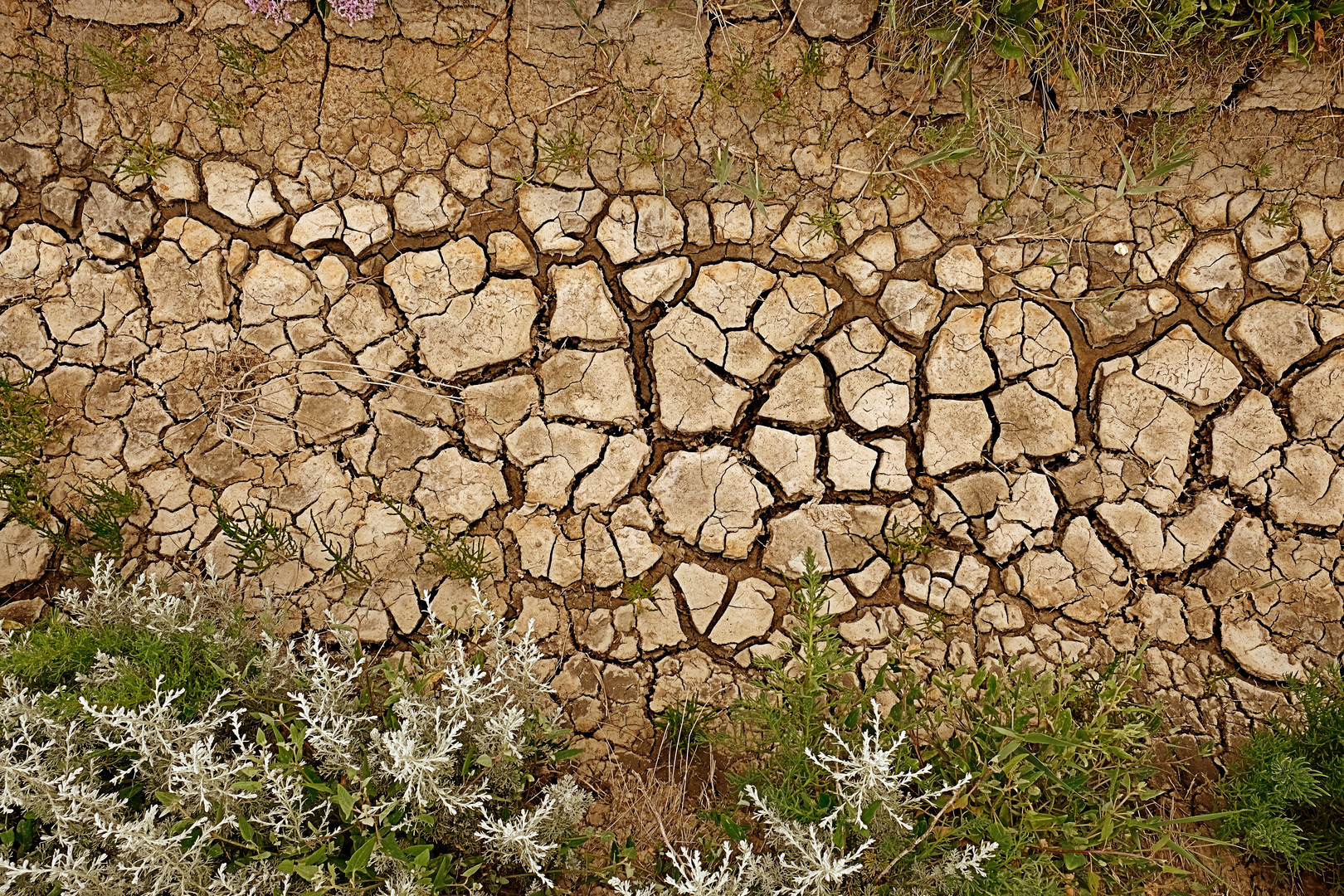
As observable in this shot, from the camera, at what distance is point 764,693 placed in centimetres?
250

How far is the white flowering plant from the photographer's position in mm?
2172

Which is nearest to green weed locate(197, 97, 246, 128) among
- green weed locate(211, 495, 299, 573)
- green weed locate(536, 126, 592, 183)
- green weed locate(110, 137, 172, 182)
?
A: green weed locate(110, 137, 172, 182)

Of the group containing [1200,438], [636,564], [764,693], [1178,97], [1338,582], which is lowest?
[764,693]

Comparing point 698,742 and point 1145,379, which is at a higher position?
point 1145,379

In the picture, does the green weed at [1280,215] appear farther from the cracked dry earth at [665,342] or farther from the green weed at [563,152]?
the green weed at [563,152]

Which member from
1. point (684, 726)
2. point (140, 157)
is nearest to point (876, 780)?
point (684, 726)

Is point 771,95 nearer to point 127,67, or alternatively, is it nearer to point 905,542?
point 905,542

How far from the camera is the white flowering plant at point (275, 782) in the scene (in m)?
2.17

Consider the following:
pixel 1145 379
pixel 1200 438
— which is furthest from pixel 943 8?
pixel 1200 438

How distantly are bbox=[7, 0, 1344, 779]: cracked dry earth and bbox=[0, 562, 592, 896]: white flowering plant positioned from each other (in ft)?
1.34

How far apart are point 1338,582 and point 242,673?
11.5 feet

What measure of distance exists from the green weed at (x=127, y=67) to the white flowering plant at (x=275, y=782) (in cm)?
174

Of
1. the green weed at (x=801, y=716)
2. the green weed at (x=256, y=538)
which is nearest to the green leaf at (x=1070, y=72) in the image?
the green weed at (x=801, y=716)

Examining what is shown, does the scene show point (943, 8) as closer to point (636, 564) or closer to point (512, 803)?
point (636, 564)
